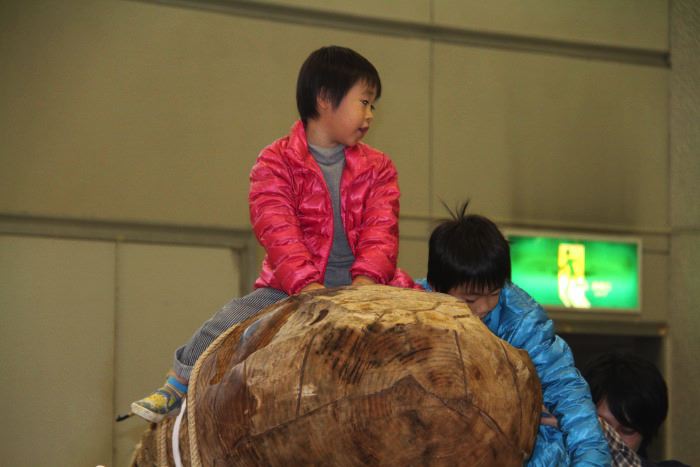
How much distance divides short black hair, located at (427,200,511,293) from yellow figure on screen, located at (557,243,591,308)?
654 cm

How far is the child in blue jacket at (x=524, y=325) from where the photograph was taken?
3229 mm

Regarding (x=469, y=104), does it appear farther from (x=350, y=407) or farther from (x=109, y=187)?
(x=350, y=407)

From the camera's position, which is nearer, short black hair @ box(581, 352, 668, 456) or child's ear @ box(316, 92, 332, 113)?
child's ear @ box(316, 92, 332, 113)

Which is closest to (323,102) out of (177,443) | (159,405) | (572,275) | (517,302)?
(517,302)

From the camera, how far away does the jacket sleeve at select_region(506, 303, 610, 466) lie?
3.22 m

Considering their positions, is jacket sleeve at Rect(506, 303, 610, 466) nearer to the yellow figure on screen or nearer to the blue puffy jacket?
the blue puffy jacket

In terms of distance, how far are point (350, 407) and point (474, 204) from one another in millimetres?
7571

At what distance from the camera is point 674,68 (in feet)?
33.9

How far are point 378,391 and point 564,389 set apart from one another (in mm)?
1414

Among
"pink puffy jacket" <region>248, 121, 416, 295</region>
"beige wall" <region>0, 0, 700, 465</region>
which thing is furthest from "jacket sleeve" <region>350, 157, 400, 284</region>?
"beige wall" <region>0, 0, 700, 465</region>

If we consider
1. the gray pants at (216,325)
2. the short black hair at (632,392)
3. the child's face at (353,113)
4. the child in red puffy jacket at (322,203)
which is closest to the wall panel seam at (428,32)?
the short black hair at (632,392)

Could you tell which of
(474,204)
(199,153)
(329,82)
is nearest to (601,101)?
(474,204)

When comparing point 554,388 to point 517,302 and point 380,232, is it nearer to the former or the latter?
point 517,302

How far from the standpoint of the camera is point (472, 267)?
3.27 metres
